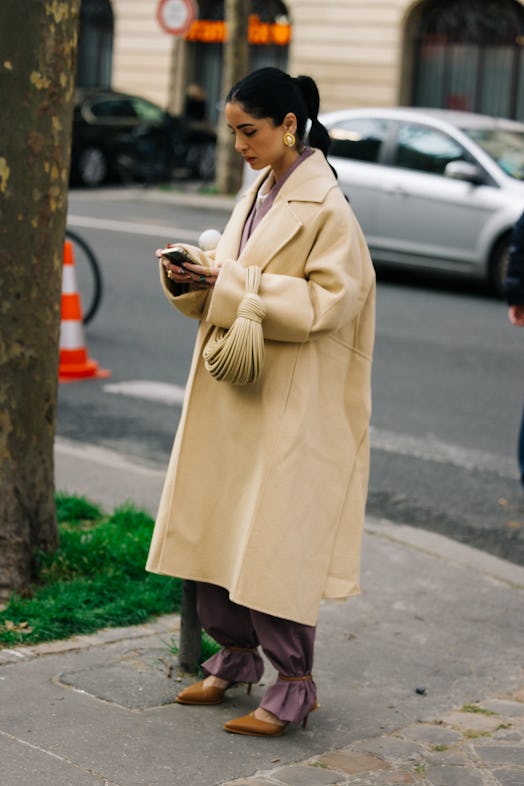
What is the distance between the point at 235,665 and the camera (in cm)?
420

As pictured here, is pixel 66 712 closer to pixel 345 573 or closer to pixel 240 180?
pixel 345 573

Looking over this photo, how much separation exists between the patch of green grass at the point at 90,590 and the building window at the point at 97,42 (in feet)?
95.6

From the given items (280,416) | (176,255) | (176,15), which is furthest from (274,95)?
(176,15)

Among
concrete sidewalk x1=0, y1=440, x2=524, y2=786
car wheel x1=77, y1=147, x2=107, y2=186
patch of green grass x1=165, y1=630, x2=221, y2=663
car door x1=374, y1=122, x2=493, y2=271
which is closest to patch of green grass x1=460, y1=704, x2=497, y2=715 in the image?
concrete sidewalk x1=0, y1=440, x2=524, y2=786

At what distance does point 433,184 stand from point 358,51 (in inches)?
633

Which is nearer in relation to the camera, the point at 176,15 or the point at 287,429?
the point at 287,429

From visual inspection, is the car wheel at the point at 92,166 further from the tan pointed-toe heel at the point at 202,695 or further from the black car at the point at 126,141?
the tan pointed-toe heel at the point at 202,695

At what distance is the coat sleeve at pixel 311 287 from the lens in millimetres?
3799

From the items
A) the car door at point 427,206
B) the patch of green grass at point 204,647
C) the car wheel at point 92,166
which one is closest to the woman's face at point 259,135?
the patch of green grass at point 204,647

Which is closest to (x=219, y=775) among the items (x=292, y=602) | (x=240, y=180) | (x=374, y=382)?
(x=292, y=602)

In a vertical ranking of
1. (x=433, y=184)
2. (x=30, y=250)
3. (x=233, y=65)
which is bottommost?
(x=433, y=184)

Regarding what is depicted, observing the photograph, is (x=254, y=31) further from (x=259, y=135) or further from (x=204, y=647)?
(x=259, y=135)

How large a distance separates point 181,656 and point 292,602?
26.6 inches

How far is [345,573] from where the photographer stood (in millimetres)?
4000
